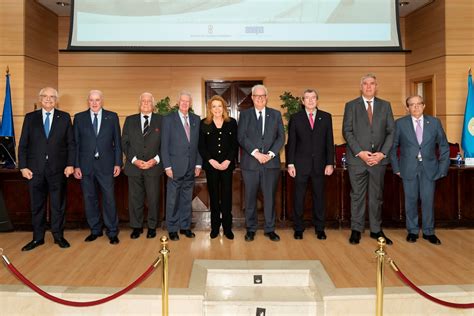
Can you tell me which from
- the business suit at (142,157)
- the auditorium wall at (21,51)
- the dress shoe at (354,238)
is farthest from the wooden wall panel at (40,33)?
the dress shoe at (354,238)

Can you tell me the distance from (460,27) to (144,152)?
15.9 ft

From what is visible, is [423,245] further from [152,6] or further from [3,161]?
[3,161]

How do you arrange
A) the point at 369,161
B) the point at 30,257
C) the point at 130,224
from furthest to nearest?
the point at 130,224
the point at 369,161
the point at 30,257

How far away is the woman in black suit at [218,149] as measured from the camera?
13.5 feet

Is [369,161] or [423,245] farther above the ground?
[369,161]

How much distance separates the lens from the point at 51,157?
3.92 m

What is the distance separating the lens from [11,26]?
5758mm

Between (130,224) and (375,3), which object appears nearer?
(130,224)

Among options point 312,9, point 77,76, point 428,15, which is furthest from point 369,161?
point 77,76

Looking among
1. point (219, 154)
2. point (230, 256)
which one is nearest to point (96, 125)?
point (219, 154)

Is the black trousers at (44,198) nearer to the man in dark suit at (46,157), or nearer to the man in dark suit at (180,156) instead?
the man in dark suit at (46,157)

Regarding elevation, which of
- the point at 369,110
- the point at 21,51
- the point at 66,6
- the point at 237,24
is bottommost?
the point at 369,110

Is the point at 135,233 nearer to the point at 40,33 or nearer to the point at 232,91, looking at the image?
the point at 232,91

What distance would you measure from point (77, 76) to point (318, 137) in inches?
184
